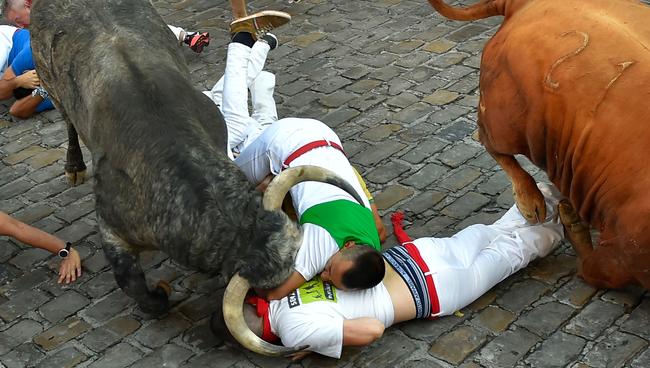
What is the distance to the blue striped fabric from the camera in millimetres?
4758

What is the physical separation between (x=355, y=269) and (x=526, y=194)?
3.86ft

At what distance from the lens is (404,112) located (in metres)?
6.92

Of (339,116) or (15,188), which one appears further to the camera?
(339,116)

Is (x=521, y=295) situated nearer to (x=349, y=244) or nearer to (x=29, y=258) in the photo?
(x=349, y=244)

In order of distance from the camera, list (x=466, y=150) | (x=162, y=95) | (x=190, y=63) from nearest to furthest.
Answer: (x=162, y=95), (x=466, y=150), (x=190, y=63)

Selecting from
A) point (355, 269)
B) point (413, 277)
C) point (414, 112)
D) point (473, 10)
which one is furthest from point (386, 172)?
point (355, 269)

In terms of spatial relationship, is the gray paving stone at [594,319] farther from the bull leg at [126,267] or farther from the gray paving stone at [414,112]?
the gray paving stone at [414,112]

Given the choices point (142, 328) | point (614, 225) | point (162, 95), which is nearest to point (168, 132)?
point (162, 95)

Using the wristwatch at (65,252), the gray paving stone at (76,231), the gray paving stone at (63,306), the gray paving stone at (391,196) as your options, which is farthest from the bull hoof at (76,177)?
the gray paving stone at (391,196)

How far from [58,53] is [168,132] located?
1.44m

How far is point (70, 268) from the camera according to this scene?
18.3ft

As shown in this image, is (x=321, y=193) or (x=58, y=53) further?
(x=58, y=53)

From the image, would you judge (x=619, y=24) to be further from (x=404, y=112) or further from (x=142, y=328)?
(x=142, y=328)

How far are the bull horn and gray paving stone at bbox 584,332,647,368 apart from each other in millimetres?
1411
